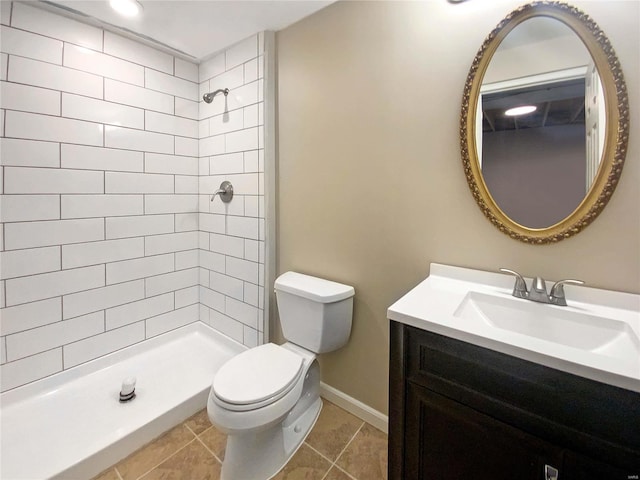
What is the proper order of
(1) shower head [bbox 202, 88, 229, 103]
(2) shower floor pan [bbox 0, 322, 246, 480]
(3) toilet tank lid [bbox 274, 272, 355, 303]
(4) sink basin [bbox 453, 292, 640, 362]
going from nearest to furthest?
(4) sink basin [bbox 453, 292, 640, 362] → (2) shower floor pan [bbox 0, 322, 246, 480] → (3) toilet tank lid [bbox 274, 272, 355, 303] → (1) shower head [bbox 202, 88, 229, 103]

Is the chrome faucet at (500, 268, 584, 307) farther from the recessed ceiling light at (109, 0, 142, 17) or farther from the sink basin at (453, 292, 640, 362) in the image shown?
the recessed ceiling light at (109, 0, 142, 17)

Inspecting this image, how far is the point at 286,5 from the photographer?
1.47 m

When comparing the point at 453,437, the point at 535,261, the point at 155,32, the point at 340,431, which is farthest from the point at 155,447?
the point at 155,32

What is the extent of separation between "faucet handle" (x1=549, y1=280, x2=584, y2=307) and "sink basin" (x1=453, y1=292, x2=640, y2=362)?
0.03m

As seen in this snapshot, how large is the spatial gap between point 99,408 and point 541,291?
2.12 metres

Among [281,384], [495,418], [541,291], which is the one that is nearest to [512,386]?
[495,418]

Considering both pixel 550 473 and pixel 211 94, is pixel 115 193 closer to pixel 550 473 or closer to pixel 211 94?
pixel 211 94

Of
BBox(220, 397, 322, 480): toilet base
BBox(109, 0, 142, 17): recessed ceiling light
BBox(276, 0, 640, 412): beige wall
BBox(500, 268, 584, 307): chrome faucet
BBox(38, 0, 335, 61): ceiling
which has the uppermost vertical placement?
BBox(38, 0, 335, 61): ceiling

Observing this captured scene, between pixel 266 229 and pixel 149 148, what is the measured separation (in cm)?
97

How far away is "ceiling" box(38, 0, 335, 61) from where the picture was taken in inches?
57.7

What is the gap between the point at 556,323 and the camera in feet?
2.97

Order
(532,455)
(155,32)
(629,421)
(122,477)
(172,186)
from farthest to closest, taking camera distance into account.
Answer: (172,186), (155,32), (122,477), (532,455), (629,421)

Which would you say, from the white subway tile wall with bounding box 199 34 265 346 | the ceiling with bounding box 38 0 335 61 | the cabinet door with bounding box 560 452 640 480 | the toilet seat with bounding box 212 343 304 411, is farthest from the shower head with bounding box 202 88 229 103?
the cabinet door with bounding box 560 452 640 480

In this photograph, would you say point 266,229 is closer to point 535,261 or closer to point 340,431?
point 340,431
